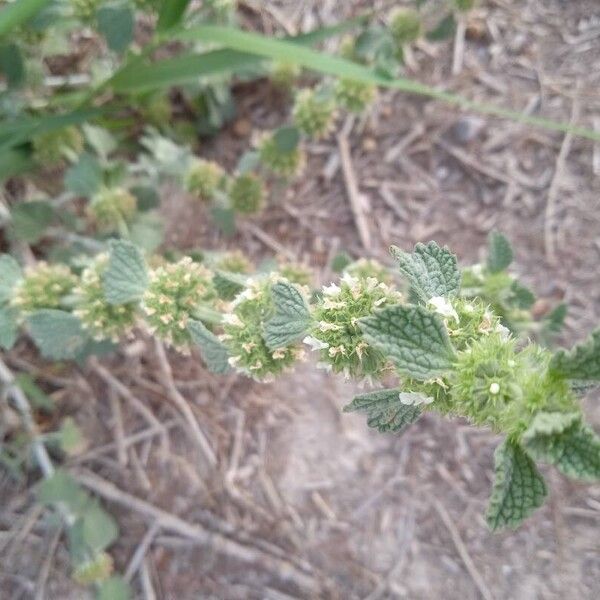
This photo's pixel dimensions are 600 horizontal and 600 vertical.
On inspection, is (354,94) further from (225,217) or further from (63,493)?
(63,493)

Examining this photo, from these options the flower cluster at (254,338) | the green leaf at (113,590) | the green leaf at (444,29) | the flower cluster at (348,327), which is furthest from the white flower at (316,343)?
the green leaf at (444,29)

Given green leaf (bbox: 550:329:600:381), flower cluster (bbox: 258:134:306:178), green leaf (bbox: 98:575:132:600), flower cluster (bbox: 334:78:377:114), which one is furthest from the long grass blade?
green leaf (bbox: 98:575:132:600)

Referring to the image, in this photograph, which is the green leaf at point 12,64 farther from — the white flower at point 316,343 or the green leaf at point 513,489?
the green leaf at point 513,489

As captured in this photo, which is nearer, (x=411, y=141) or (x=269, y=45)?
(x=269, y=45)

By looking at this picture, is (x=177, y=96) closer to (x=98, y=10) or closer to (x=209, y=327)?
(x=98, y=10)

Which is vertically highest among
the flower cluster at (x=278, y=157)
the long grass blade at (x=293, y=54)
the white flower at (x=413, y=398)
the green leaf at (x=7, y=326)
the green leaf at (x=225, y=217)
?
the long grass blade at (x=293, y=54)

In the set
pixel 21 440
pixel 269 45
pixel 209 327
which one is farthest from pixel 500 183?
pixel 21 440

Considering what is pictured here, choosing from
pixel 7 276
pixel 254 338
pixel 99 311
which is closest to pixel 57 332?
pixel 99 311
